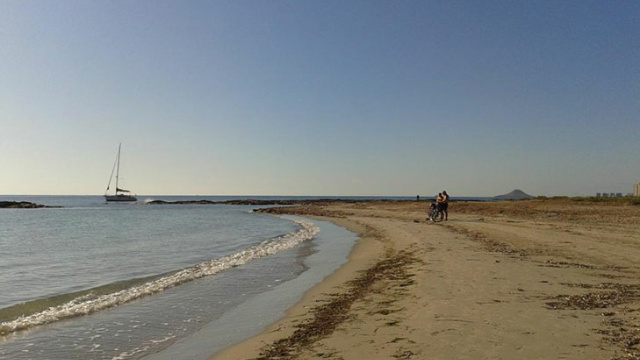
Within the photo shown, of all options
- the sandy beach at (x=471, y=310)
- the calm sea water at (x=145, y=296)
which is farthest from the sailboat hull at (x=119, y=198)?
the sandy beach at (x=471, y=310)

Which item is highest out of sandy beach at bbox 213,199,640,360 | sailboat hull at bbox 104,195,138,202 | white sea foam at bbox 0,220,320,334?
sailboat hull at bbox 104,195,138,202

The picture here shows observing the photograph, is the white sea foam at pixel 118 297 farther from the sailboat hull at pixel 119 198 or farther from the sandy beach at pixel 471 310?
the sailboat hull at pixel 119 198

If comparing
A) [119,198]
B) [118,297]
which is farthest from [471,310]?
[119,198]

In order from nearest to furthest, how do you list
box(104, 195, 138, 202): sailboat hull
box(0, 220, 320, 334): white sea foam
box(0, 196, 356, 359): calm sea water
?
1. box(0, 196, 356, 359): calm sea water
2. box(0, 220, 320, 334): white sea foam
3. box(104, 195, 138, 202): sailboat hull

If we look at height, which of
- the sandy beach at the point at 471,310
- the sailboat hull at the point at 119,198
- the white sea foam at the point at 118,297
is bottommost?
the white sea foam at the point at 118,297

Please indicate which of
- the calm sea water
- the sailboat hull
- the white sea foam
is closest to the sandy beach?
the calm sea water

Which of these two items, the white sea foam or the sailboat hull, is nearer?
the white sea foam

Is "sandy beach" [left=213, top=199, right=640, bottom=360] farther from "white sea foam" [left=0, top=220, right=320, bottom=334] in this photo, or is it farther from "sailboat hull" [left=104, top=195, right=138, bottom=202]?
"sailboat hull" [left=104, top=195, right=138, bottom=202]

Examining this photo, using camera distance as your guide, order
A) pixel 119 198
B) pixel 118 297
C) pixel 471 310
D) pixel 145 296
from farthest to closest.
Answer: pixel 119 198, pixel 145 296, pixel 118 297, pixel 471 310

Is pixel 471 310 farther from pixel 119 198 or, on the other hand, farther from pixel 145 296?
pixel 119 198

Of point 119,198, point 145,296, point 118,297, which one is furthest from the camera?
point 119,198

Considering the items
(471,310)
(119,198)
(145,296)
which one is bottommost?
(145,296)

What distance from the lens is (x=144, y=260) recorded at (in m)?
18.8

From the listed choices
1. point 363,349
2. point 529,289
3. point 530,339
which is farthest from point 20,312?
point 529,289
